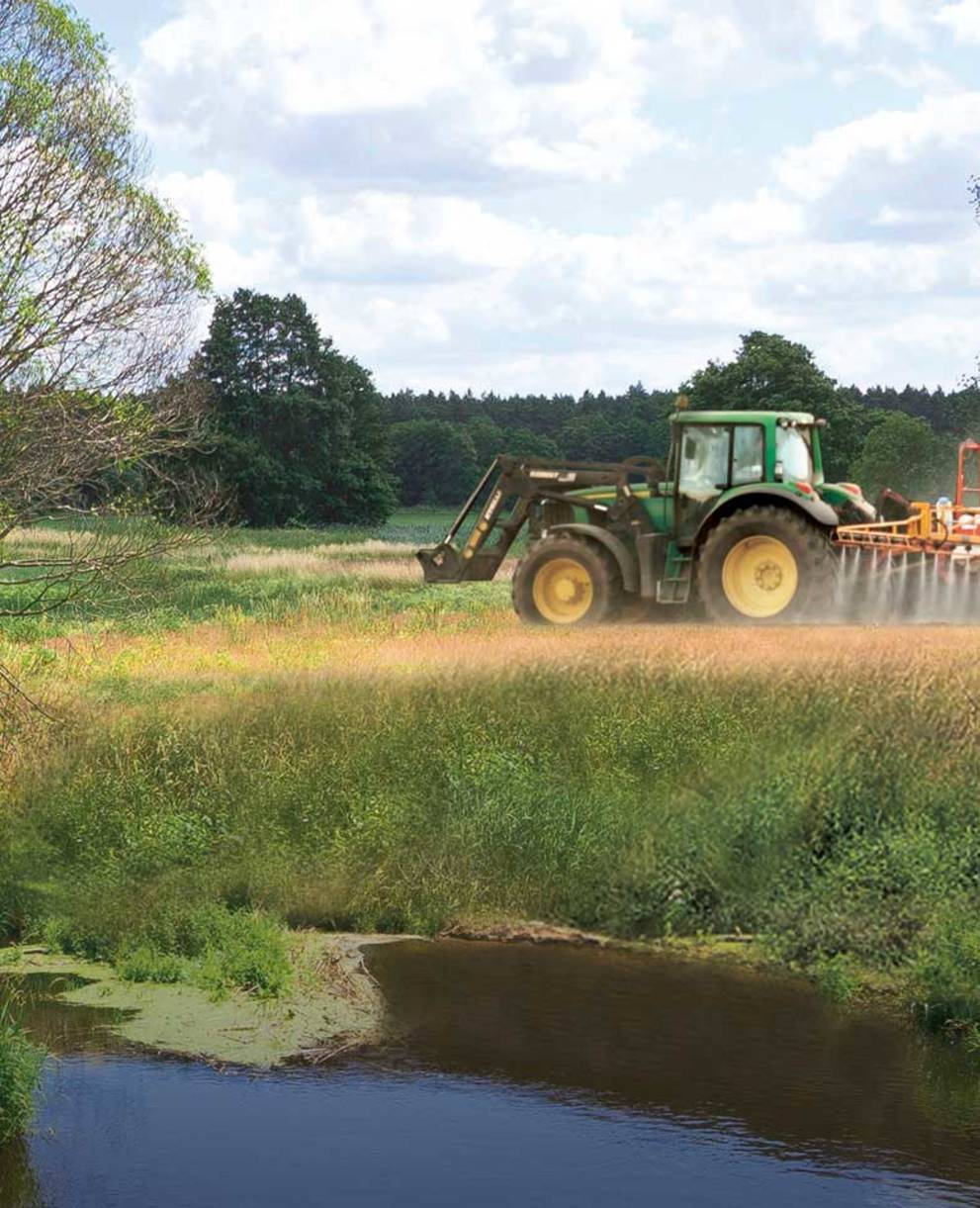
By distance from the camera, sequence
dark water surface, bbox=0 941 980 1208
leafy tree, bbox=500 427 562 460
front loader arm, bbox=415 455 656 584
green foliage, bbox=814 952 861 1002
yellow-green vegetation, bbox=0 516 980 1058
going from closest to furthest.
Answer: dark water surface, bbox=0 941 980 1208
green foliage, bbox=814 952 861 1002
yellow-green vegetation, bbox=0 516 980 1058
front loader arm, bbox=415 455 656 584
leafy tree, bbox=500 427 562 460

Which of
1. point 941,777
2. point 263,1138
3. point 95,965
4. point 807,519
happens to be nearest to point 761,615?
point 807,519

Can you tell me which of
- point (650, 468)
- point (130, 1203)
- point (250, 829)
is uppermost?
point (650, 468)

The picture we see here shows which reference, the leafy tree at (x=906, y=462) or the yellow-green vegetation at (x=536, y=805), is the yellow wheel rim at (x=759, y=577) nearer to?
the yellow-green vegetation at (x=536, y=805)

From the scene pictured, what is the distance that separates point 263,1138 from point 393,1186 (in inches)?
37.0

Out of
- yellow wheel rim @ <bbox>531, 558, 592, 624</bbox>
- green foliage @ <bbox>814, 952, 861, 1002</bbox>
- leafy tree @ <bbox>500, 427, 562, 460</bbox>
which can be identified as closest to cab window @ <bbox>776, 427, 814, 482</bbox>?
yellow wheel rim @ <bbox>531, 558, 592, 624</bbox>

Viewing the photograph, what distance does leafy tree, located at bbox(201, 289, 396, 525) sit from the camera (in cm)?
5509

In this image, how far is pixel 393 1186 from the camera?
9.30 metres

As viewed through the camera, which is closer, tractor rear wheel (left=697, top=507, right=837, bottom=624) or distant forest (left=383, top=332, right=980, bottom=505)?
tractor rear wheel (left=697, top=507, right=837, bottom=624)

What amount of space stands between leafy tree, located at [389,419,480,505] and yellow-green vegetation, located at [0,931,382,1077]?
66.6 m

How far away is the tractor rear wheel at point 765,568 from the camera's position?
19.2 metres

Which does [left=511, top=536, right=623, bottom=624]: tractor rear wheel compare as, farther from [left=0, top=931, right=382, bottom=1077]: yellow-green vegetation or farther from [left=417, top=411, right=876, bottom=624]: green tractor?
[left=0, top=931, right=382, bottom=1077]: yellow-green vegetation

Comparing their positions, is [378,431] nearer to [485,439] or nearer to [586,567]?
[485,439]

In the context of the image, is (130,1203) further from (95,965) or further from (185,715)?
(185,715)

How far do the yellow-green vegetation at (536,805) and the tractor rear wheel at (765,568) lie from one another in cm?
126
